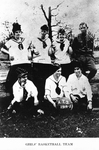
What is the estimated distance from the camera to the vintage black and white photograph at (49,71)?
0.63 meters

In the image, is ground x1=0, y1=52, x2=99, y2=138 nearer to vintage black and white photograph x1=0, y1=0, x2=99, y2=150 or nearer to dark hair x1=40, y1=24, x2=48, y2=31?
vintage black and white photograph x1=0, y1=0, x2=99, y2=150

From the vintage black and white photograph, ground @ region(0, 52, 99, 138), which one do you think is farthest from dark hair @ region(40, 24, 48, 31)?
ground @ region(0, 52, 99, 138)

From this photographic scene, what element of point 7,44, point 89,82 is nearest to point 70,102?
point 89,82

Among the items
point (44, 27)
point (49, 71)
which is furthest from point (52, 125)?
point (44, 27)

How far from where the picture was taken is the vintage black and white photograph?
626 mm

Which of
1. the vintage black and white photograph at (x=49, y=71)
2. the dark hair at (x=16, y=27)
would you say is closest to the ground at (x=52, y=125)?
the vintage black and white photograph at (x=49, y=71)

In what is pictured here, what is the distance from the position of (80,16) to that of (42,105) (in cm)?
25

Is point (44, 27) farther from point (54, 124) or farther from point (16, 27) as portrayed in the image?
point (54, 124)

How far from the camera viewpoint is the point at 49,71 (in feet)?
2.09
